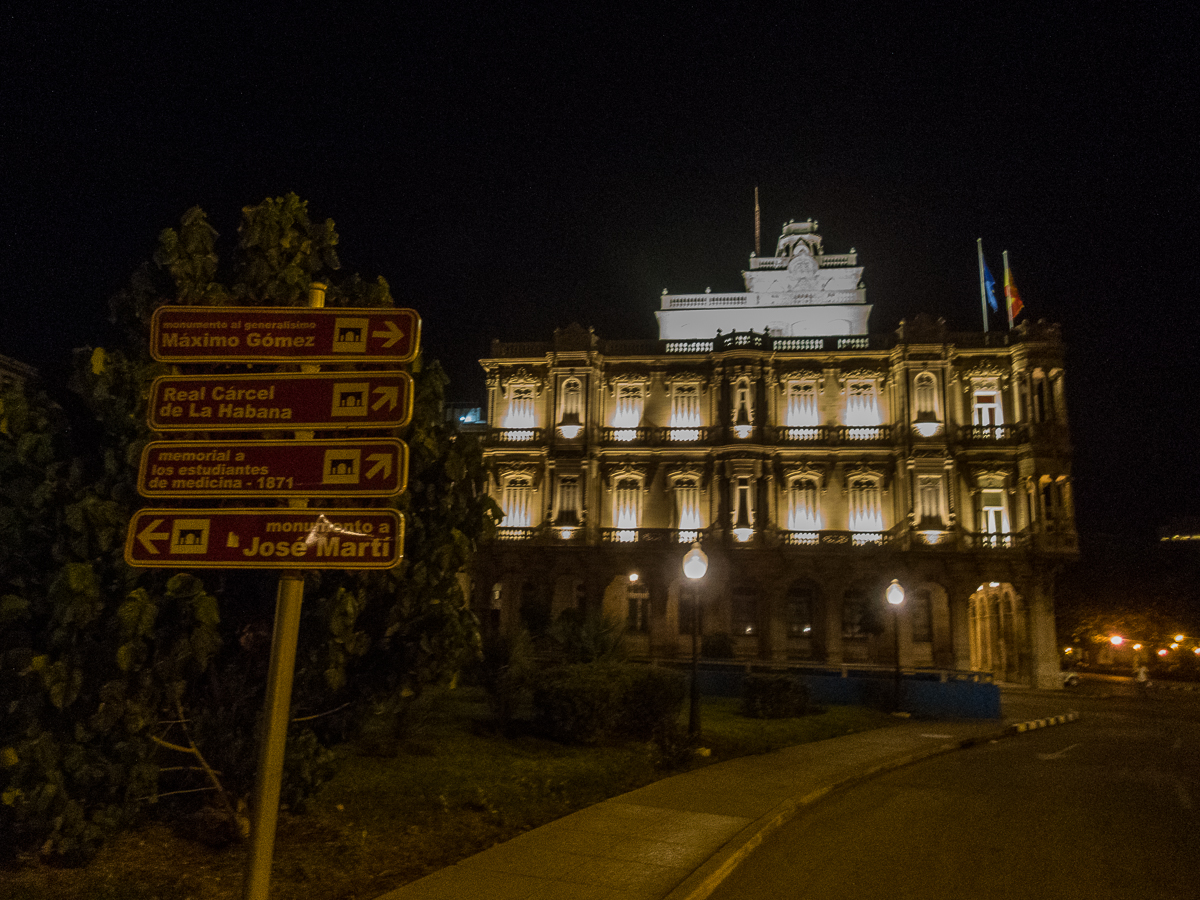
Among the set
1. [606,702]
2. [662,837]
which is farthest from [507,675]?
[662,837]

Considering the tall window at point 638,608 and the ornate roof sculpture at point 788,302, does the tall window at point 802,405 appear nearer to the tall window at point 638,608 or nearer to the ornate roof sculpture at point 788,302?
Result: the ornate roof sculpture at point 788,302

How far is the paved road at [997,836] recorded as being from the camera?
8.56m

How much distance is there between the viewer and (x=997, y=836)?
10648mm

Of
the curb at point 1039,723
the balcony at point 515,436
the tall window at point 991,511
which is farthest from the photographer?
the balcony at point 515,436

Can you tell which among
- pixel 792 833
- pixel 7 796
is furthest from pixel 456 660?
pixel 792 833

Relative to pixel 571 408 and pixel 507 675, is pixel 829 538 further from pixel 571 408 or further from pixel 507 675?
pixel 507 675

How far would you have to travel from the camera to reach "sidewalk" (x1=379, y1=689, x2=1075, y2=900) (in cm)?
780

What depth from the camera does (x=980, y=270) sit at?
149 feet

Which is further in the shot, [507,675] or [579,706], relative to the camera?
[507,675]

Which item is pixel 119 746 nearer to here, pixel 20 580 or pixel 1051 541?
pixel 20 580

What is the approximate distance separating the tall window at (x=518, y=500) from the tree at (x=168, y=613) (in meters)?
34.7

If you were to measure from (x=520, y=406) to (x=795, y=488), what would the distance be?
14.4 meters

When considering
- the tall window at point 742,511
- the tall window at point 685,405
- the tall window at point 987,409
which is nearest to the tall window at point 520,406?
the tall window at point 685,405

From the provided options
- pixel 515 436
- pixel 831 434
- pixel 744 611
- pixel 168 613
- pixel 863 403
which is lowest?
pixel 168 613
